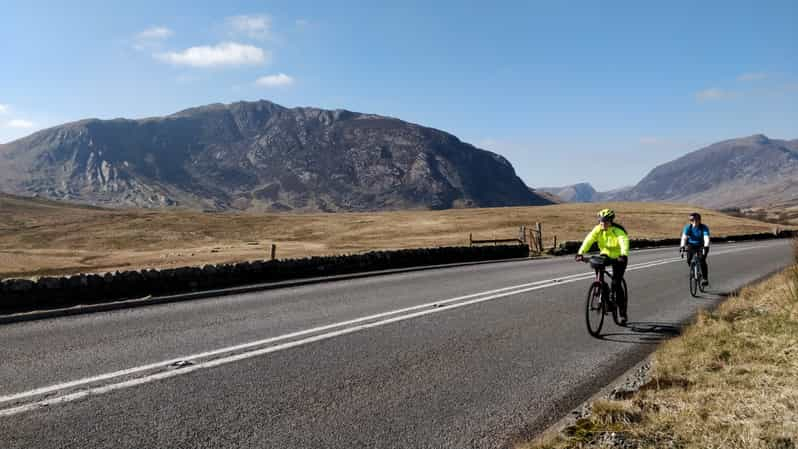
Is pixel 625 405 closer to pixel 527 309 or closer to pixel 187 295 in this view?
pixel 527 309

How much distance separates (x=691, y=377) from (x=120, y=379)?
19.4 feet

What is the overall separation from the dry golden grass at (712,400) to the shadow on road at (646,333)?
600mm

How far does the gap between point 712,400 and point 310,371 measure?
157 inches

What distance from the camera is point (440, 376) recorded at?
6359mm

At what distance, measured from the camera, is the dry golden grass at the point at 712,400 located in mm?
4238

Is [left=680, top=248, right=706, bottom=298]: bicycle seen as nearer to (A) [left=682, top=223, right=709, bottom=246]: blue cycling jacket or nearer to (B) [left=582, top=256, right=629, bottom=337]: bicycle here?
(A) [left=682, top=223, right=709, bottom=246]: blue cycling jacket

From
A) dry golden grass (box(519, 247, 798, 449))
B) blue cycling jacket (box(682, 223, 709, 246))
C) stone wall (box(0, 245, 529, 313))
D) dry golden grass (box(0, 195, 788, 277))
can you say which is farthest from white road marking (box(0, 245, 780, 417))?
dry golden grass (box(0, 195, 788, 277))

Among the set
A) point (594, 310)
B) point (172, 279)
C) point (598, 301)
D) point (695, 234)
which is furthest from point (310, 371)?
point (695, 234)

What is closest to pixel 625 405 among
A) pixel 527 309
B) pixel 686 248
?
pixel 527 309

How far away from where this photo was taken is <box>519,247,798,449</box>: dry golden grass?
13.9 ft

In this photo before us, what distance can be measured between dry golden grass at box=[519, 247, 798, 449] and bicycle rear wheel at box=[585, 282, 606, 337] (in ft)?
4.17

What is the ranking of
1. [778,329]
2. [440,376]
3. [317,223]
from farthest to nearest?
[317,223] < [778,329] < [440,376]

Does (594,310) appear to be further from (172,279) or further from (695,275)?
(172,279)

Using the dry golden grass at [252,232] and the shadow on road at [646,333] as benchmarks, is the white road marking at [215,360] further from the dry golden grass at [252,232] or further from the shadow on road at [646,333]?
the dry golden grass at [252,232]
